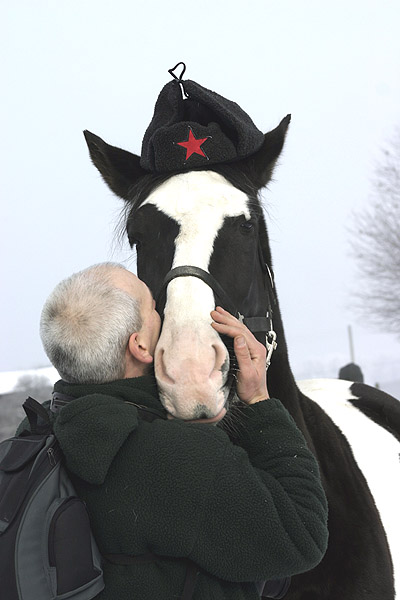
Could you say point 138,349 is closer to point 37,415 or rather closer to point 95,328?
point 95,328

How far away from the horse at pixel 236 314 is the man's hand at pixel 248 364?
7cm

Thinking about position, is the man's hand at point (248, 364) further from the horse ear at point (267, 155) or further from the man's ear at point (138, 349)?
the horse ear at point (267, 155)

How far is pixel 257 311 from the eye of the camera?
8.92ft

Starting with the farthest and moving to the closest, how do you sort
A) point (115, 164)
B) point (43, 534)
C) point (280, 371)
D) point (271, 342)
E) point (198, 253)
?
point (115, 164)
point (280, 371)
point (271, 342)
point (198, 253)
point (43, 534)

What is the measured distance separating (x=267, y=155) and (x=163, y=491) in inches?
82.4

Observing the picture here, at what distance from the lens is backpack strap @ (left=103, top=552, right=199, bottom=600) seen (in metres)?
1.49

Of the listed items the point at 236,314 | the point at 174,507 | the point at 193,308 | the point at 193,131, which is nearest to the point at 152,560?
the point at 174,507

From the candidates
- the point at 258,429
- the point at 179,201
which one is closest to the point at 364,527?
the point at 258,429

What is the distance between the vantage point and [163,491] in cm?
146

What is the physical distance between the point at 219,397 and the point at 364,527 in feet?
3.94

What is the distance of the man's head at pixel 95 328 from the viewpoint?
5.32 feet

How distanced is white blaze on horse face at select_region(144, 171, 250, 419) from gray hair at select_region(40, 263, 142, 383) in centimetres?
23

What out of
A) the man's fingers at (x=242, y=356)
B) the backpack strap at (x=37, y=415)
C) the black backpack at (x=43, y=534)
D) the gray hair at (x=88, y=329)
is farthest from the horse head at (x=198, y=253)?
the black backpack at (x=43, y=534)

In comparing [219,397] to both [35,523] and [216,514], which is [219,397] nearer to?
[216,514]
